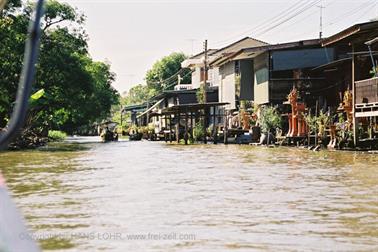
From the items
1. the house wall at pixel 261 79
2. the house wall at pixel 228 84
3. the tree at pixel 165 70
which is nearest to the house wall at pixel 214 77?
the house wall at pixel 228 84

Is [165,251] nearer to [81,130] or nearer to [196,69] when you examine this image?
[196,69]

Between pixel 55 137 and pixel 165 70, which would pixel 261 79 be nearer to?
pixel 55 137

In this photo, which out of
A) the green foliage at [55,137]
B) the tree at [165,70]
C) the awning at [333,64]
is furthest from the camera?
the tree at [165,70]

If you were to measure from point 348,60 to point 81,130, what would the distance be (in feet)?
287

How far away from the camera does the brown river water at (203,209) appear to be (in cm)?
696

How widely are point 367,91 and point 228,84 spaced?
81.2 ft

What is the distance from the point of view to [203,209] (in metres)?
9.41

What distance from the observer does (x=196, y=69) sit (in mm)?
64938

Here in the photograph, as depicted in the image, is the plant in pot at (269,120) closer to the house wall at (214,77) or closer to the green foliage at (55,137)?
the house wall at (214,77)

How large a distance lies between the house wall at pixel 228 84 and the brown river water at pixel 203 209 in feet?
99.3

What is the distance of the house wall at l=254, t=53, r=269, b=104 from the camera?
1522 inches

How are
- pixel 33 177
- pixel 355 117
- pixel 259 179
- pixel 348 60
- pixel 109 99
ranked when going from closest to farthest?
pixel 259 179 → pixel 33 177 → pixel 355 117 → pixel 348 60 → pixel 109 99

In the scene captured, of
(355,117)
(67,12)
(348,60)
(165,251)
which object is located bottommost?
(165,251)

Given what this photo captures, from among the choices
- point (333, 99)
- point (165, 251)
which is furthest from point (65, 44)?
point (165, 251)
